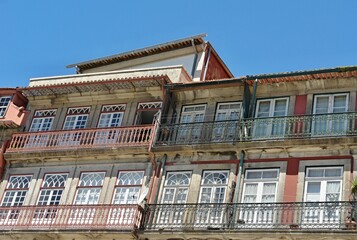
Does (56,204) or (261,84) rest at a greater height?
(261,84)

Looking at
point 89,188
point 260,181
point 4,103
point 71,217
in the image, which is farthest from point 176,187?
point 4,103

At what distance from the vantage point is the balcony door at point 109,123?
76.4 feet

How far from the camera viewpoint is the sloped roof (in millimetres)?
26031

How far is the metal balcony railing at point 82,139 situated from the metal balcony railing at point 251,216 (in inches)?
117

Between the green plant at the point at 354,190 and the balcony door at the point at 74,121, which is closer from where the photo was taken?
the green plant at the point at 354,190

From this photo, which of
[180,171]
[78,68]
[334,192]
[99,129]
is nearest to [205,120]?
[180,171]

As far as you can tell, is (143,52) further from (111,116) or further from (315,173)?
(315,173)

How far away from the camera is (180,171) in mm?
21641

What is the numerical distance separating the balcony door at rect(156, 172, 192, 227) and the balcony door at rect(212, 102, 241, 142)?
1624 millimetres

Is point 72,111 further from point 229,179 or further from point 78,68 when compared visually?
point 229,179

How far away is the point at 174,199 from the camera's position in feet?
69.3

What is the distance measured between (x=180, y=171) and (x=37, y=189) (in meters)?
5.31

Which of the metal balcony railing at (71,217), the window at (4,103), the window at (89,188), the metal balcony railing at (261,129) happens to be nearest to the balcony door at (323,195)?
the metal balcony railing at (261,129)

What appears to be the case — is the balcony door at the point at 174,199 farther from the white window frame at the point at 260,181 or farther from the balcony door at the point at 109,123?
the balcony door at the point at 109,123
